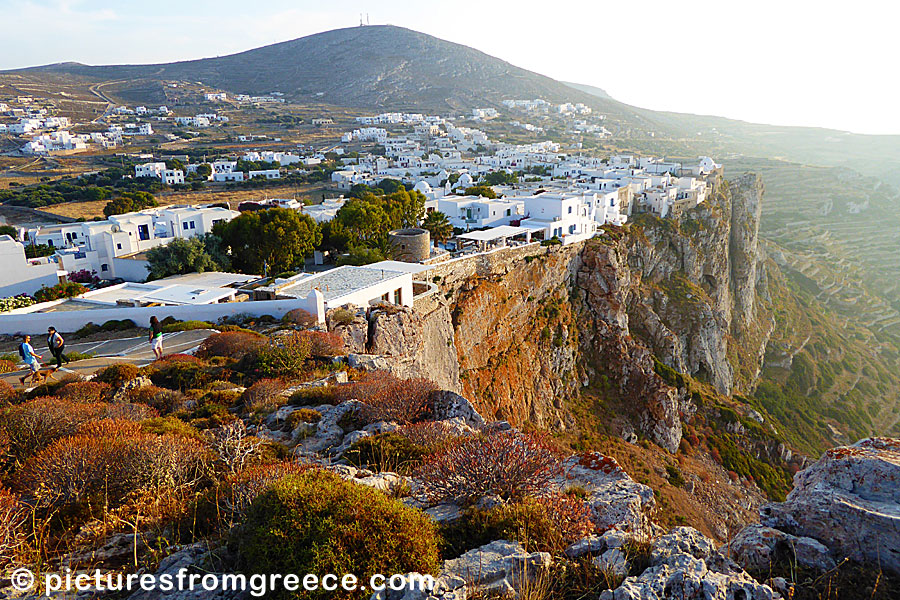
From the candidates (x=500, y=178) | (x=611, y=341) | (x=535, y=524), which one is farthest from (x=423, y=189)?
(x=535, y=524)

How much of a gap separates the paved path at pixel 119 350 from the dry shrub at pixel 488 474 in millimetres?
11076

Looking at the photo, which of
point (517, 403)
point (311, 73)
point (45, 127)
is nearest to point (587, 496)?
point (517, 403)

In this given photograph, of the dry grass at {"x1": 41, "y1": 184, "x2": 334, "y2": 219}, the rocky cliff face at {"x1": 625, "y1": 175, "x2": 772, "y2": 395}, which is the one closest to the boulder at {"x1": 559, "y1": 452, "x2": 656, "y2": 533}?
the rocky cliff face at {"x1": 625, "y1": 175, "x2": 772, "y2": 395}

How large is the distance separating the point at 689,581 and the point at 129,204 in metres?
54.6

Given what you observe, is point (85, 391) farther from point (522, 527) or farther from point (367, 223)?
point (367, 223)

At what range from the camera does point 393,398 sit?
9.33 metres

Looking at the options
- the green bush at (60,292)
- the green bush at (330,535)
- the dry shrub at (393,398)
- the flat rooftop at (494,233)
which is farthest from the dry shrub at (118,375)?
the flat rooftop at (494,233)

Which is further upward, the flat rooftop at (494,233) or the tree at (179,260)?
the flat rooftop at (494,233)

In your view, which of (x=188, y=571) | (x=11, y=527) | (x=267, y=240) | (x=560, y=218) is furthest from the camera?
(x=560, y=218)

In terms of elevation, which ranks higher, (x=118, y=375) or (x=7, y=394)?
(x=7, y=394)

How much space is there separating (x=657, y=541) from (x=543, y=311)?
27020 mm

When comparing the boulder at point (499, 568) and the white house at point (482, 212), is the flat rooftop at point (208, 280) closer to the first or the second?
the white house at point (482, 212)

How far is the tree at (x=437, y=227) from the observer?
32.3 meters

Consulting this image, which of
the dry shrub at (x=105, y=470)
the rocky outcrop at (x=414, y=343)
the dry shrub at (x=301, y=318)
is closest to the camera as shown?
the dry shrub at (x=105, y=470)
